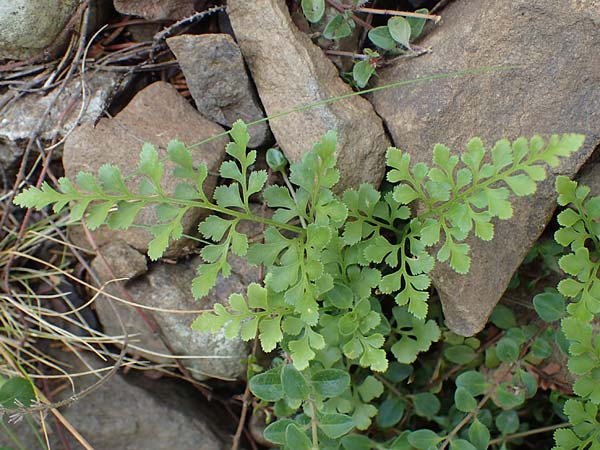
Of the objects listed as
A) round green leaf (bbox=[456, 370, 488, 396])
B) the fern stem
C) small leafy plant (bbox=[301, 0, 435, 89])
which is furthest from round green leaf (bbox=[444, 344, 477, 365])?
small leafy plant (bbox=[301, 0, 435, 89])

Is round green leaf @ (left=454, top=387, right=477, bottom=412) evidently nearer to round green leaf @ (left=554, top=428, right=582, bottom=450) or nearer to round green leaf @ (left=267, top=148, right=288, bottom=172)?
round green leaf @ (left=554, top=428, right=582, bottom=450)

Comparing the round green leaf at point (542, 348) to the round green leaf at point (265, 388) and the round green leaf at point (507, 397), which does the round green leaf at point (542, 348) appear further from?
the round green leaf at point (265, 388)

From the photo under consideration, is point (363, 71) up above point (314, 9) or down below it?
below

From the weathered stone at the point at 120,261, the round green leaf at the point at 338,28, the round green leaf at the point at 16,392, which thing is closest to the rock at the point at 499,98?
the round green leaf at the point at 338,28

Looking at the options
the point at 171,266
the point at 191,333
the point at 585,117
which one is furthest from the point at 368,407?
the point at 585,117

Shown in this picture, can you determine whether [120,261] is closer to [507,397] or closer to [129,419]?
[129,419]

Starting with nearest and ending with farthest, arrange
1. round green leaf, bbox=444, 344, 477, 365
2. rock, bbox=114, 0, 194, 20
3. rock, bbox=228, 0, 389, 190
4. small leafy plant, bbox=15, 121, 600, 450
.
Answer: small leafy plant, bbox=15, 121, 600, 450
rock, bbox=228, 0, 389, 190
rock, bbox=114, 0, 194, 20
round green leaf, bbox=444, 344, 477, 365

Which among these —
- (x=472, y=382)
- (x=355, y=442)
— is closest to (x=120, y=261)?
(x=355, y=442)

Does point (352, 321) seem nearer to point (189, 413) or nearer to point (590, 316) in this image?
point (590, 316)
